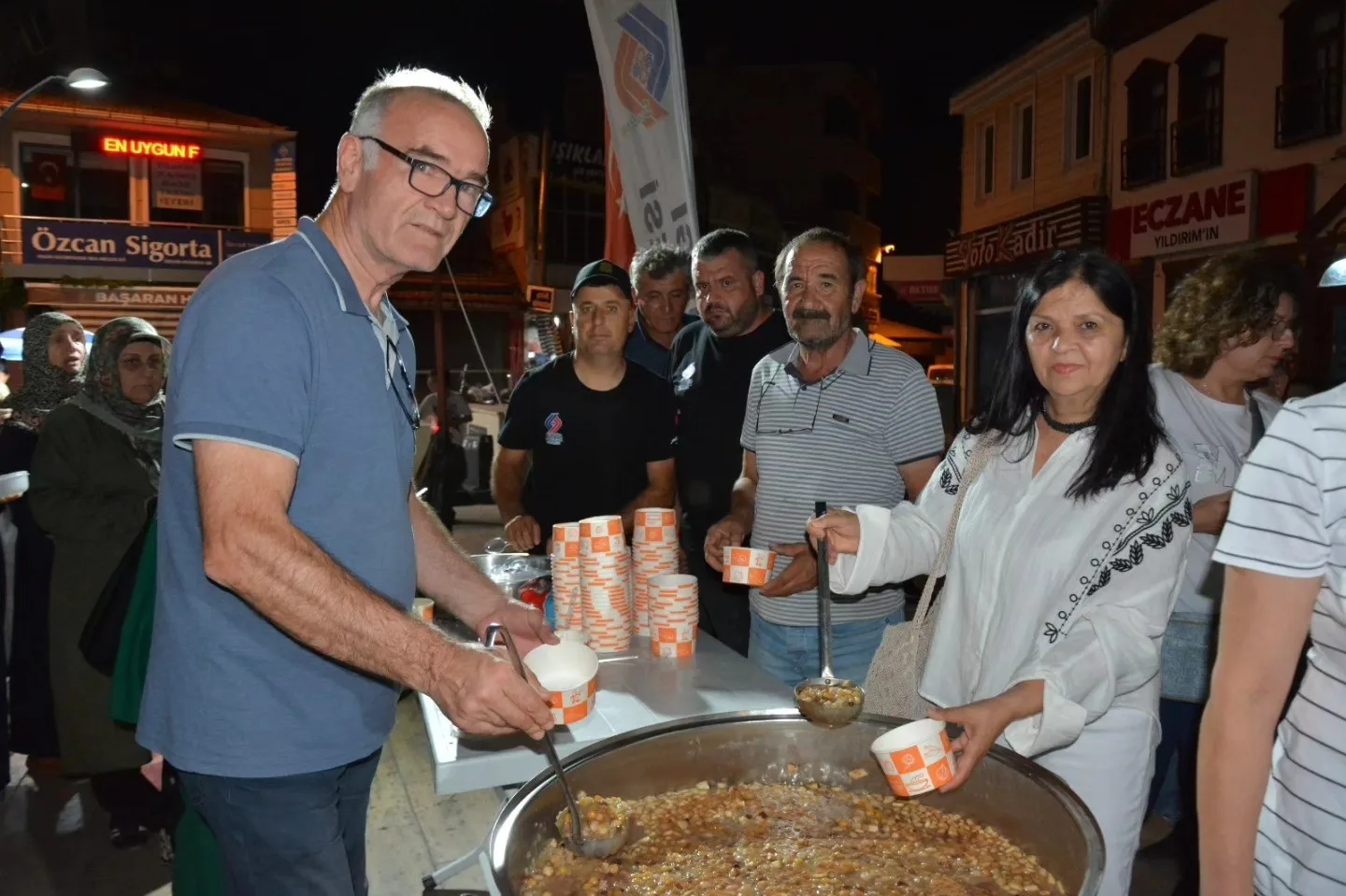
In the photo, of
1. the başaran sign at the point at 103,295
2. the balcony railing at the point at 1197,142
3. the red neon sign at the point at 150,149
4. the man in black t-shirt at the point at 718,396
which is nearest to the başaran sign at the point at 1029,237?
the balcony railing at the point at 1197,142

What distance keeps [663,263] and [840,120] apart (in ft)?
103

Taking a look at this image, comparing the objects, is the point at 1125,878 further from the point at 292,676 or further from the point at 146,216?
the point at 146,216

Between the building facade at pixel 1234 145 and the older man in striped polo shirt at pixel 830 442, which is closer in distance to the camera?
the older man in striped polo shirt at pixel 830 442

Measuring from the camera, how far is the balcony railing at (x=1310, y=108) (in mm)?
10930

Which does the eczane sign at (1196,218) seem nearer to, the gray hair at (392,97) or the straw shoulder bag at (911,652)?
the straw shoulder bag at (911,652)

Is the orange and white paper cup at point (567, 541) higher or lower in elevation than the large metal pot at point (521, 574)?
higher

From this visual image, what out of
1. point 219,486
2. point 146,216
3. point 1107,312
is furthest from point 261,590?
point 146,216

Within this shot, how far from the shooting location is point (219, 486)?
61.2 inches

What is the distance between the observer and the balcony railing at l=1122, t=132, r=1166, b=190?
14164mm

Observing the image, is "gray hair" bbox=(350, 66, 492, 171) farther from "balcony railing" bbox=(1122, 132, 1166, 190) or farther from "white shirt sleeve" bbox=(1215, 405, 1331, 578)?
"balcony railing" bbox=(1122, 132, 1166, 190)

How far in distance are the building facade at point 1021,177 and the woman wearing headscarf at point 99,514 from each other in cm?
1241

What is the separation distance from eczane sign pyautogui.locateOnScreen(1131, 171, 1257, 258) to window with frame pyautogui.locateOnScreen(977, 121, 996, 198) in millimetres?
5035

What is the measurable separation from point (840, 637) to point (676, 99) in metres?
3.23

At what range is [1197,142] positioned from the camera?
13.3 meters
